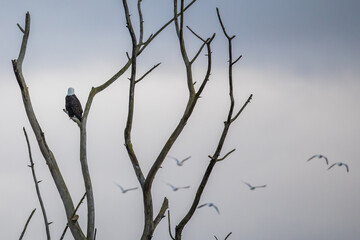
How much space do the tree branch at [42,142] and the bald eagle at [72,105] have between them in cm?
1500

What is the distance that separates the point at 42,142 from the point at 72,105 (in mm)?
16536

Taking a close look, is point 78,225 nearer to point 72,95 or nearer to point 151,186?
point 151,186

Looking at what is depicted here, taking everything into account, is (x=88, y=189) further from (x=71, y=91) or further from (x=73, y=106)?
(x=71, y=91)

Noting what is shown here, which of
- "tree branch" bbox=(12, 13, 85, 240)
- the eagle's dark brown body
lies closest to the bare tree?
"tree branch" bbox=(12, 13, 85, 240)

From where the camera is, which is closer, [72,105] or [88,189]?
[88,189]

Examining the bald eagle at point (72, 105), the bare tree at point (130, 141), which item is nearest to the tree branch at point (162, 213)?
the bare tree at point (130, 141)

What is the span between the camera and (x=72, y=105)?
29.2 meters

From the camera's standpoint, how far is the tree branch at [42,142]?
12516 mm

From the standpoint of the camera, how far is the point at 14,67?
12.5 m

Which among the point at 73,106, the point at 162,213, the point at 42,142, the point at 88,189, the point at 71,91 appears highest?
the point at 71,91

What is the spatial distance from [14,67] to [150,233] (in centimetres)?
321

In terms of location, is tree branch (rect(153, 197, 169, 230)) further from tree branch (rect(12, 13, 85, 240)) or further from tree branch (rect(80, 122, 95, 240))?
tree branch (rect(12, 13, 85, 240))

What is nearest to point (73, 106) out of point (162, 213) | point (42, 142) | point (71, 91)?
point (71, 91)

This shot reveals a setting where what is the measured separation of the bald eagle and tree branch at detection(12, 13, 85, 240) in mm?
15002
